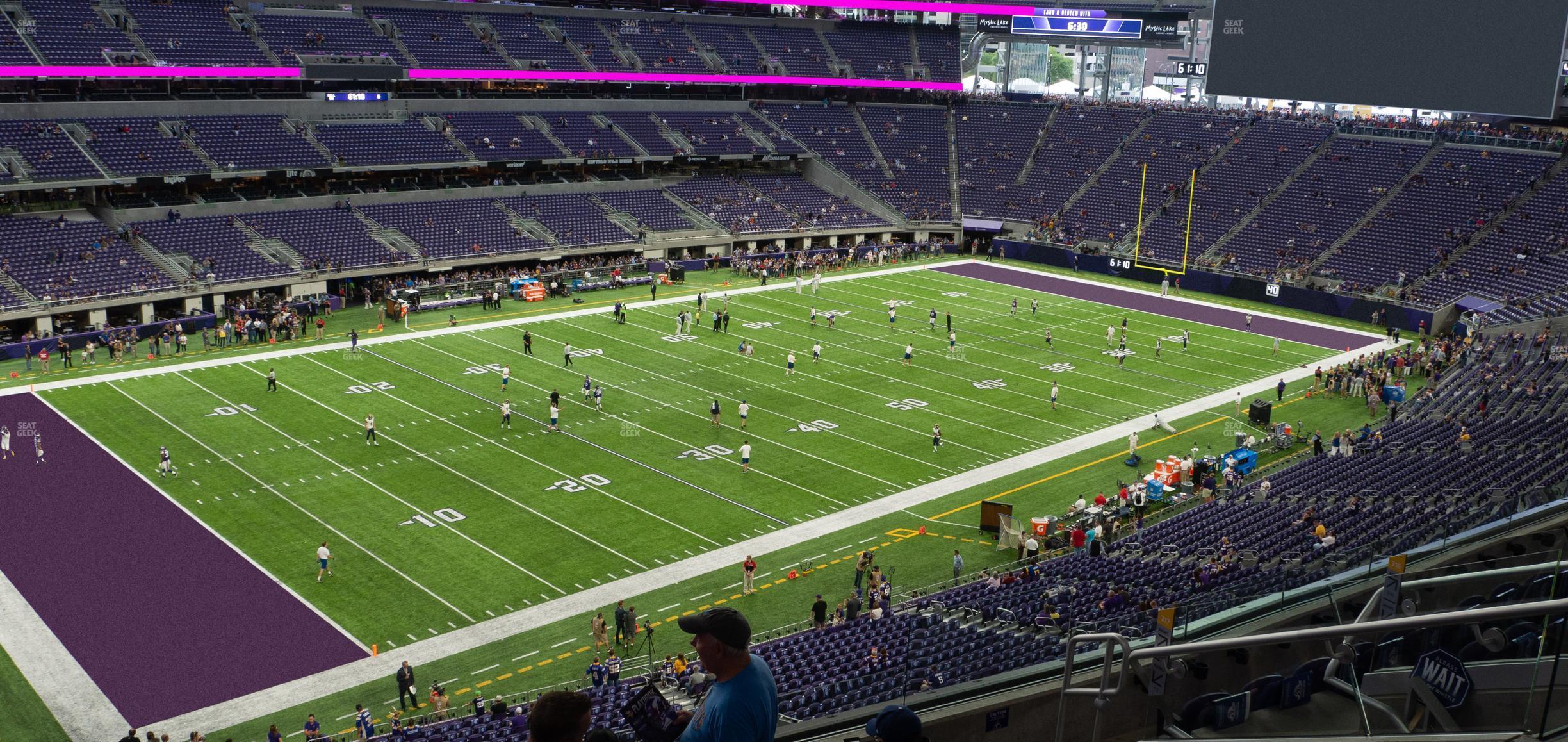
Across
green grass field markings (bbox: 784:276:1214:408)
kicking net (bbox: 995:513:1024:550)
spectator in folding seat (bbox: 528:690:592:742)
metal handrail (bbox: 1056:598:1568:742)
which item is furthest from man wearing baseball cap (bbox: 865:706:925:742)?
green grass field markings (bbox: 784:276:1214:408)

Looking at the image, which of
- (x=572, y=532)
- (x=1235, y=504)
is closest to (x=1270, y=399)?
(x=1235, y=504)

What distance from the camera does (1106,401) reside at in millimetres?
41344

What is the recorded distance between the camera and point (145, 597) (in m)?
25.1

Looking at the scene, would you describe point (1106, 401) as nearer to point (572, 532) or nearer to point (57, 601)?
point (572, 532)

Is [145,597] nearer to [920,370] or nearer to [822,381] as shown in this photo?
[822,381]

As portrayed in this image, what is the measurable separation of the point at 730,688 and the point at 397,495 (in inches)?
1086

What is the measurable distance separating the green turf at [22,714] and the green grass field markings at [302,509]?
7.09 metres

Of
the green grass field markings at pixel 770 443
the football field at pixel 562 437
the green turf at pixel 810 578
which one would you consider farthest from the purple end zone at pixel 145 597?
the green grass field markings at pixel 770 443

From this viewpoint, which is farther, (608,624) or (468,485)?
(468,485)

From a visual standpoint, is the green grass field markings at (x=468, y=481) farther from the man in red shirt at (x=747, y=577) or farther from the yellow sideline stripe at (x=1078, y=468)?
the yellow sideline stripe at (x=1078, y=468)

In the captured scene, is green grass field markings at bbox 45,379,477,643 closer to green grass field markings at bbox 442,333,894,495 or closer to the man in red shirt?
the man in red shirt

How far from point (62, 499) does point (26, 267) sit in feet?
69.6

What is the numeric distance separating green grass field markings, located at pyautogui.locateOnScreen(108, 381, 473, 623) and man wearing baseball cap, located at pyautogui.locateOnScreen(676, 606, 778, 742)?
66.8ft

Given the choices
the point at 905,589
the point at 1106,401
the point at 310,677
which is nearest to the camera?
the point at 310,677
